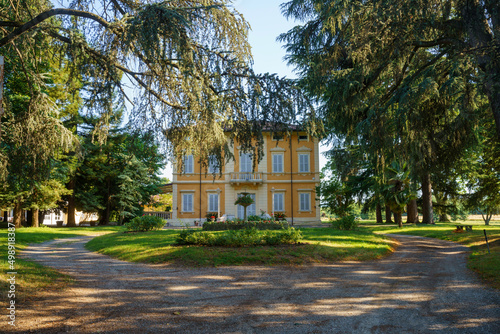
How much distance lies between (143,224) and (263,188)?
14.2 metres

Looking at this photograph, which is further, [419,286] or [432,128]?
[432,128]

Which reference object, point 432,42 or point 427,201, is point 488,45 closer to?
point 432,42

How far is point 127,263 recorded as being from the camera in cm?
798

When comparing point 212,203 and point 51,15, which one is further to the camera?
point 212,203

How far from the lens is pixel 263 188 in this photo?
29.3 m

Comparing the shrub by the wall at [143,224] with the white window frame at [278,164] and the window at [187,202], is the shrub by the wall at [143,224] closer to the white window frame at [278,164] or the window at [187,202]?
the window at [187,202]

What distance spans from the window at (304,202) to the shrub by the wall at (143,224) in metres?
14.7

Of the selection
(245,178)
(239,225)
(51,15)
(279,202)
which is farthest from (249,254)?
(279,202)

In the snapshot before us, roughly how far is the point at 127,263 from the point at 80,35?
5.15 meters

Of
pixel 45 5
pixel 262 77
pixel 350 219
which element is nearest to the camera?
pixel 262 77

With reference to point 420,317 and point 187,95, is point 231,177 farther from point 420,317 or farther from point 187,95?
point 420,317

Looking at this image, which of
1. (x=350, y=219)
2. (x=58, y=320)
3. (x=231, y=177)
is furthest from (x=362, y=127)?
(x=231, y=177)

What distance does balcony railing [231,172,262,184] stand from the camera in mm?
28703

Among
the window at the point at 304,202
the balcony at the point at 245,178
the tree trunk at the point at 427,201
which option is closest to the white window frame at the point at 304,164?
the window at the point at 304,202
